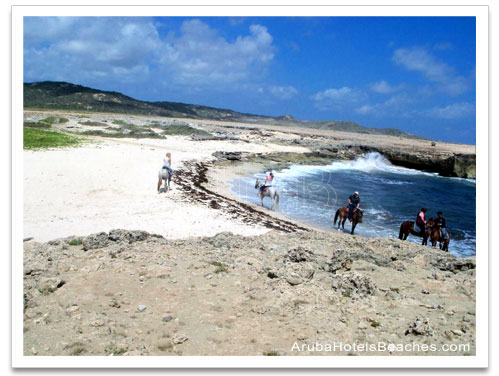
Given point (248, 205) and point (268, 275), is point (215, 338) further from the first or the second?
point (248, 205)

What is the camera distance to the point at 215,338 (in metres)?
4.57

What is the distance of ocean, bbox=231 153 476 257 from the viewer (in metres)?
17.0

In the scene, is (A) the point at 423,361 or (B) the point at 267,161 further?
(B) the point at 267,161

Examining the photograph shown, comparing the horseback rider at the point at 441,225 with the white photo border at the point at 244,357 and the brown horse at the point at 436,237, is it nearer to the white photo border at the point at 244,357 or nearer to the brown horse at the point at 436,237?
the brown horse at the point at 436,237

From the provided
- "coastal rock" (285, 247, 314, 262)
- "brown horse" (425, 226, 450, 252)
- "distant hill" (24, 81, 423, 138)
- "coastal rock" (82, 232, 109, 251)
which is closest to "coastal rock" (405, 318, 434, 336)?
"coastal rock" (285, 247, 314, 262)

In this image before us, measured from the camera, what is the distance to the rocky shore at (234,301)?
4.49 m

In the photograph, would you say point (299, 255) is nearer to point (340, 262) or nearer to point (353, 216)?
point (340, 262)

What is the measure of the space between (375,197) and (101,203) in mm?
18254

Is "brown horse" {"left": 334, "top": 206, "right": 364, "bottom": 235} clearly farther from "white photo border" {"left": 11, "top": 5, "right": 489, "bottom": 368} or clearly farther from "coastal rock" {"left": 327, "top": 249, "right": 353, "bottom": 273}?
"white photo border" {"left": 11, "top": 5, "right": 489, "bottom": 368}

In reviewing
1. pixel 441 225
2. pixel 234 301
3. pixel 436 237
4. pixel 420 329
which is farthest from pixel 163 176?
pixel 420 329

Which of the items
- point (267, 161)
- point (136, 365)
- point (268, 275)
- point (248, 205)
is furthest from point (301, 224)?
point (267, 161)

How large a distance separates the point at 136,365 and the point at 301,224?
12.0 m

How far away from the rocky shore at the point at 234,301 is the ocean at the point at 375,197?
9144mm

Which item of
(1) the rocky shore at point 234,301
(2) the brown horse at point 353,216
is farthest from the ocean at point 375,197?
(1) the rocky shore at point 234,301
